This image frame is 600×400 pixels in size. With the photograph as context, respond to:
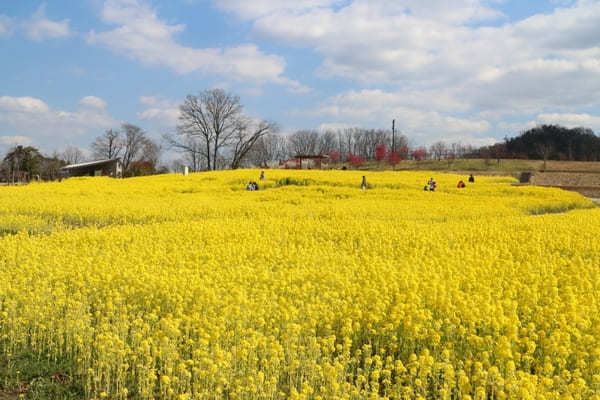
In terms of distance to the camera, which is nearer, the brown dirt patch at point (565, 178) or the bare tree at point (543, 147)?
the brown dirt patch at point (565, 178)

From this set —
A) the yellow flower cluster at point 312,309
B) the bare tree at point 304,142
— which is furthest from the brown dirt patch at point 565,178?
the bare tree at point 304,142

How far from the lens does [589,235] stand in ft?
41.9

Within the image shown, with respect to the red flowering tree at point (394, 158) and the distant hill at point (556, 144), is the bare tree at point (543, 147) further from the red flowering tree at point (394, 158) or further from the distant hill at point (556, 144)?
the red flowering tree at point (394, 158)

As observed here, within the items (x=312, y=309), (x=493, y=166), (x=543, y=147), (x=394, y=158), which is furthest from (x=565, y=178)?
(x=312, y=309)

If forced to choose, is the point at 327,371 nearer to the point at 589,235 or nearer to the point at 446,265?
the point at 446,265

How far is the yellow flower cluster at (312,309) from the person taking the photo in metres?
4.75

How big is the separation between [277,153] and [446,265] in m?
114

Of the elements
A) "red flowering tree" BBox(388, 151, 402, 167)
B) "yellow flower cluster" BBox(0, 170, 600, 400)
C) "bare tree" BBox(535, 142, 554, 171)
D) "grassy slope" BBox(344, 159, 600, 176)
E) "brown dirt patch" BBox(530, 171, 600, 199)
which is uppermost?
"bare tree" BBox(535, 142, 554, 171)

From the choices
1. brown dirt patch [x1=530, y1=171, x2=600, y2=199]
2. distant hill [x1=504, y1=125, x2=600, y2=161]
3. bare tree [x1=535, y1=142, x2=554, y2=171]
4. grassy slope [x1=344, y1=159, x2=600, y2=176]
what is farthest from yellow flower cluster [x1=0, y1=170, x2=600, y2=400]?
distant hill [x1=504, y1=125, x2=600, y2=161]

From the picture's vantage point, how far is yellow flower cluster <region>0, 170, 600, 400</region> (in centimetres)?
475

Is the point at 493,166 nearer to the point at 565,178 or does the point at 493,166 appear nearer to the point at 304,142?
the point at 565,178

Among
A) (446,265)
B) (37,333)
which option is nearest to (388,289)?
(446,265)

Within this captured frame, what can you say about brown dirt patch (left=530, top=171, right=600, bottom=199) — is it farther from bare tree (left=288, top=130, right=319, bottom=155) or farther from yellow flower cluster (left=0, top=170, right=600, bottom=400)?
bare tree (left=288, top=130, right=319, bottom=155)

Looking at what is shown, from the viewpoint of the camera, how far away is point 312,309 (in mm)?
6215
